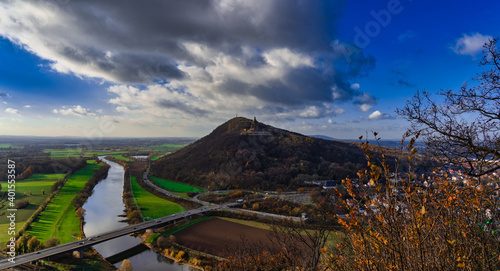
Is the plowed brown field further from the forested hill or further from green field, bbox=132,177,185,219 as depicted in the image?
the forested hill

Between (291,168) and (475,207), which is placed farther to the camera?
(291,168)

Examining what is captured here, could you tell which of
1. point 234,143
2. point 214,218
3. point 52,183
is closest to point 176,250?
point 214,218

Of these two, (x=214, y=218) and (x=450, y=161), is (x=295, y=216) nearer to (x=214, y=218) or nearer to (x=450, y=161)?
(x=214, y=218)

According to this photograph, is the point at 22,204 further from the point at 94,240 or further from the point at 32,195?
the point at 94,240

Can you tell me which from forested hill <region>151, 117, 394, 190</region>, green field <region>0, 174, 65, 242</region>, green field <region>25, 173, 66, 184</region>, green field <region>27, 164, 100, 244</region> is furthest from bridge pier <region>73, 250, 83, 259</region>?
forested hill <region>151, 117, 394, 190</region>

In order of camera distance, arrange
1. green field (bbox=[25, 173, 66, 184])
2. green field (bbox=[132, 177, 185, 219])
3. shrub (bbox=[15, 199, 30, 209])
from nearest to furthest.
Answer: shrub (bbox=[15, 199, 30, 209]) < green field (bbox=[132, 177, 185, 219]) < green field (bbox=[25, 173, 66, 184])

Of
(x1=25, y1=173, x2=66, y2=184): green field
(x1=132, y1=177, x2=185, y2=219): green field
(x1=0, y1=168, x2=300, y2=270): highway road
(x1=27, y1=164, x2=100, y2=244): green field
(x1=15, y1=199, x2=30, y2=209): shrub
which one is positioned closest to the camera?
(x1=0, y1=168, x2=300, y2=270): highway road
